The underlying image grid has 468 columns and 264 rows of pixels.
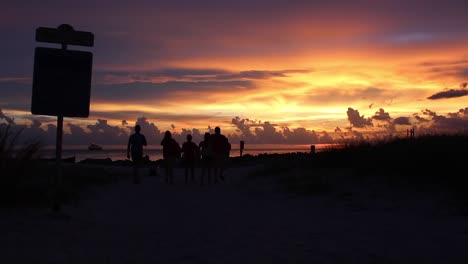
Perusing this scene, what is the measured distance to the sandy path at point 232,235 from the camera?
5750 mm

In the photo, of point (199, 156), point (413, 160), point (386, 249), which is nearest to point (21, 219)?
point (386, 249)

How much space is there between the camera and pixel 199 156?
18844 millimetres

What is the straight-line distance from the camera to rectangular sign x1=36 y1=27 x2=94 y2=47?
8171mm

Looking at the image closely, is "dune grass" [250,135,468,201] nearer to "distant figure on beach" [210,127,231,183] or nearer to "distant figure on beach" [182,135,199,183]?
"distant figure on beach" [210,127,231,183]

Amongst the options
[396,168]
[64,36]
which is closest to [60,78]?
[64,36]

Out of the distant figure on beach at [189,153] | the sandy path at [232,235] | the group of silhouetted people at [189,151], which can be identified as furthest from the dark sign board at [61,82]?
the distant figure on beach at [189,153]

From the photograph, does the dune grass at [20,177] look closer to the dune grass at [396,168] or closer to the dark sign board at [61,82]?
the dark sign board at [61,82]

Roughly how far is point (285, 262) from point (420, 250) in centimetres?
180

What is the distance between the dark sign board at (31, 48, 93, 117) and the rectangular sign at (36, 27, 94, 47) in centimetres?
15

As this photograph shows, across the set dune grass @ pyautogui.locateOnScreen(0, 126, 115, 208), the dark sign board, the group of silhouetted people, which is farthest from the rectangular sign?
the group of silhouetted people

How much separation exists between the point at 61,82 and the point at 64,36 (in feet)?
2.49

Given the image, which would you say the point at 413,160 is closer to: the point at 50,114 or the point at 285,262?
the point at 285,262

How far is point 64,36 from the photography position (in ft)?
27.1

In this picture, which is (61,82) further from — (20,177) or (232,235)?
(232,235)
